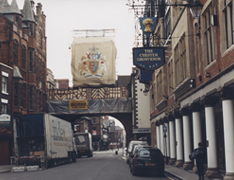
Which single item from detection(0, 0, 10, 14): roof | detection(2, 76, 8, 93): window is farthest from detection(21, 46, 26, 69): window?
detection(2, 76, 8, 93): window

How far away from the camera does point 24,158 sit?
29188 millimetres

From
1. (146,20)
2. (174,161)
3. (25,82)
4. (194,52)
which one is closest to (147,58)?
(194,52)

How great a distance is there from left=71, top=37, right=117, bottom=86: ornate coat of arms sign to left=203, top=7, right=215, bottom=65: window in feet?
116

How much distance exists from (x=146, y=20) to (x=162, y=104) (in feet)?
25.1

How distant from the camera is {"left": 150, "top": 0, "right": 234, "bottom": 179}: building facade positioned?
50.8 ft

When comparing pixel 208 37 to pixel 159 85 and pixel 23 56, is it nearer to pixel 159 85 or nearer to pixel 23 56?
pixel 159 85

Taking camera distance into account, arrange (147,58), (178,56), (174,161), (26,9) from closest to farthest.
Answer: (147,58), (178,56), (174,161), (26,9)

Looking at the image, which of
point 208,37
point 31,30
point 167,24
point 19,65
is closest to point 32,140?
point 167,24

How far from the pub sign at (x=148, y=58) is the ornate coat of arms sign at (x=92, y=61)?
3098 centimetres

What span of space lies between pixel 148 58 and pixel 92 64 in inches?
1228

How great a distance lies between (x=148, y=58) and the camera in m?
23.3

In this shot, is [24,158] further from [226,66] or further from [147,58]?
[226,66]

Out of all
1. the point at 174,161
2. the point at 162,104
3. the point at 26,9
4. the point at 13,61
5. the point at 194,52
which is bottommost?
the point at 174,161

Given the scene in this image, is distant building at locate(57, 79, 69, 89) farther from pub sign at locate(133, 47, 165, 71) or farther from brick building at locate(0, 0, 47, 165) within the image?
pub sign at locate(133, 47, 165, 71)
